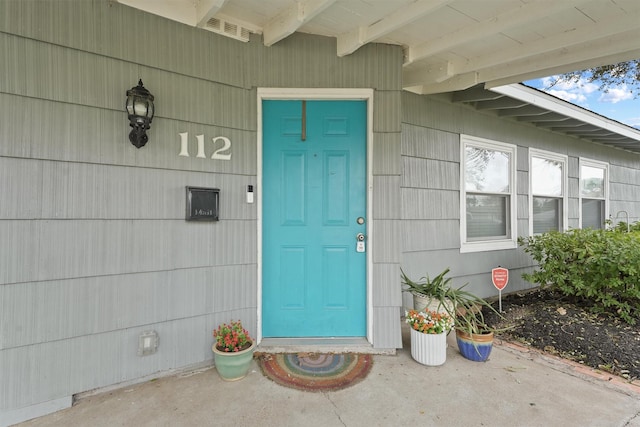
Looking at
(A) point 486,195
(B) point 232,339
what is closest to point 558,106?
(A) point 486,195

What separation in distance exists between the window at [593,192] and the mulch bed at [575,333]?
259 cm

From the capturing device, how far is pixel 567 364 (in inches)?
88.5

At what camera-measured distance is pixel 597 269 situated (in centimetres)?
296

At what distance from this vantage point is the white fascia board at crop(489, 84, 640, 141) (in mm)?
3176

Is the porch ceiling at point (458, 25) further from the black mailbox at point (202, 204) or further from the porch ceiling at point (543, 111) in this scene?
the black mailbox at point (202, 204)

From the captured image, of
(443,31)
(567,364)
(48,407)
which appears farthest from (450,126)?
(48,407)

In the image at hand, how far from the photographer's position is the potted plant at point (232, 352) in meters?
1.94

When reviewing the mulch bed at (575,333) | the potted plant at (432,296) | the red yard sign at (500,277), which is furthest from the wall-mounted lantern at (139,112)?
the mulch bed at (575,333)

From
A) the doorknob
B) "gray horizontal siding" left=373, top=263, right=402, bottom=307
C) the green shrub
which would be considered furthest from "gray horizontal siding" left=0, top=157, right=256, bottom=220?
the green shrub

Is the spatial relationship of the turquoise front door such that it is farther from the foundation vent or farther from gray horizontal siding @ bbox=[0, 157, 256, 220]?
the foundation vent

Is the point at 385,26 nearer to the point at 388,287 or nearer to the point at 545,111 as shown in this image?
the point at 388,287

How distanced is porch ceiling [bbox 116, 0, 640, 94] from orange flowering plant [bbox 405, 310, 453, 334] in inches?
81.4

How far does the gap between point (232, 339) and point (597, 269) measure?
11.6 ft

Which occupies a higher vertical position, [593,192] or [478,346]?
[593,192]
